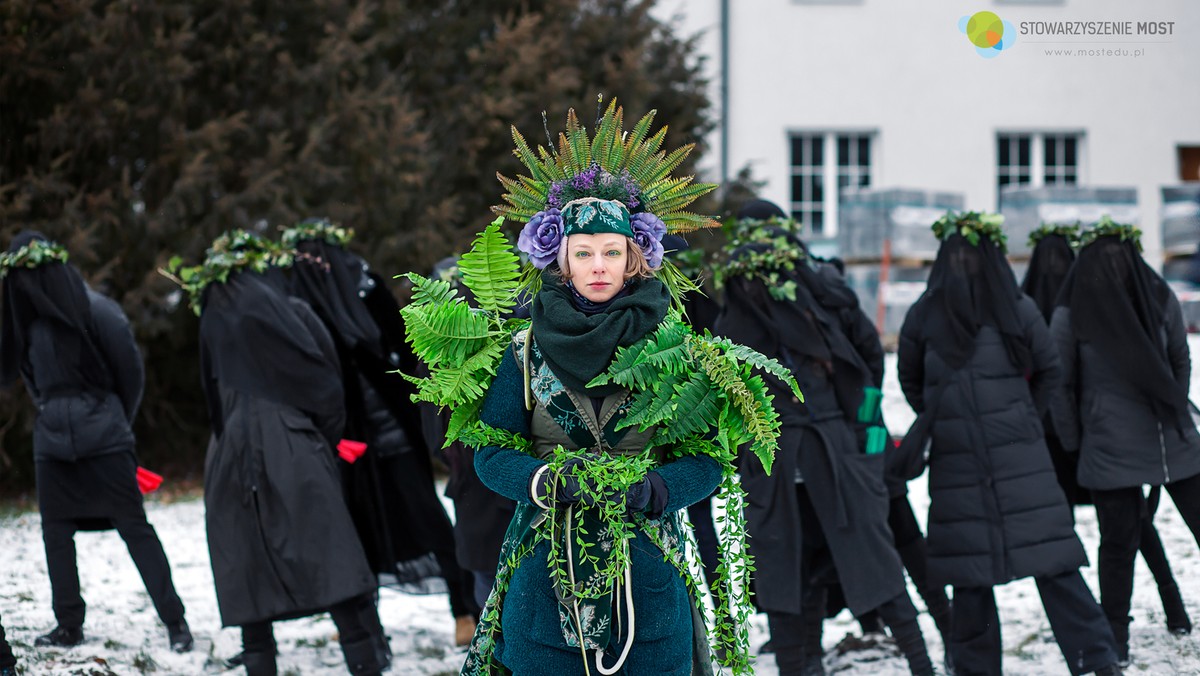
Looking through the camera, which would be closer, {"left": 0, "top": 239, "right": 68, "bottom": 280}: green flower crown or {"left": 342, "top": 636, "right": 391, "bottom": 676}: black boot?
{"left": 342, "top": 636, "right": 391, "bottom": 676}: black boot

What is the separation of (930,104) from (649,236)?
51.4 ft

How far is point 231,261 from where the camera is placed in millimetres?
5781

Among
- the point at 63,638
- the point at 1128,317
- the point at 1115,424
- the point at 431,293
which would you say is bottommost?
the point at 63,638

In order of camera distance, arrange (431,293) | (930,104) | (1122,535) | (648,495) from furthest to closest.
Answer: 1. (930,104)
2. (1122,535)
3. (431,293)
4. (648,495)

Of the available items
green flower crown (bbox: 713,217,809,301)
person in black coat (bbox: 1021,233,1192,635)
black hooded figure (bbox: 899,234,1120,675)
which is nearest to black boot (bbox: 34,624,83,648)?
green flower crown (bbox: 713,217,809,301)

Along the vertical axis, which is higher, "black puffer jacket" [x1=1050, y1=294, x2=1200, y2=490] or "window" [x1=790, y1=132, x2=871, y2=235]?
"window" [x1=790, y1=132, x2=871, y2=235]

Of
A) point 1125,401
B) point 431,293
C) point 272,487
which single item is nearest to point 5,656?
point 272,487

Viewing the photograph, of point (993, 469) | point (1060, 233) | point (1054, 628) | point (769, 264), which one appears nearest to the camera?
point (1054, 628)

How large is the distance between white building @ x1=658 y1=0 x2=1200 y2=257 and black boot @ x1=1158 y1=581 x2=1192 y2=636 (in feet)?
38.9

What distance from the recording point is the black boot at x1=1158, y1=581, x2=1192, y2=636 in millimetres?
6309

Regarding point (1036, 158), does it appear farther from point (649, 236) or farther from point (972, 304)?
point (649, 236)

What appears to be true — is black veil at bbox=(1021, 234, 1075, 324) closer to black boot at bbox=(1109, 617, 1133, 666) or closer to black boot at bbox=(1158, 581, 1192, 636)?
black boot at bbox=(1158, 581, 1192, 636)

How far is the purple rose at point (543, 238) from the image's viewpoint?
3.42m

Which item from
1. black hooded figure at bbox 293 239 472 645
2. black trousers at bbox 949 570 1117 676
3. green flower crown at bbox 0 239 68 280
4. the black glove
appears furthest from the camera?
green flower crown at bbox 0 239 68 280
